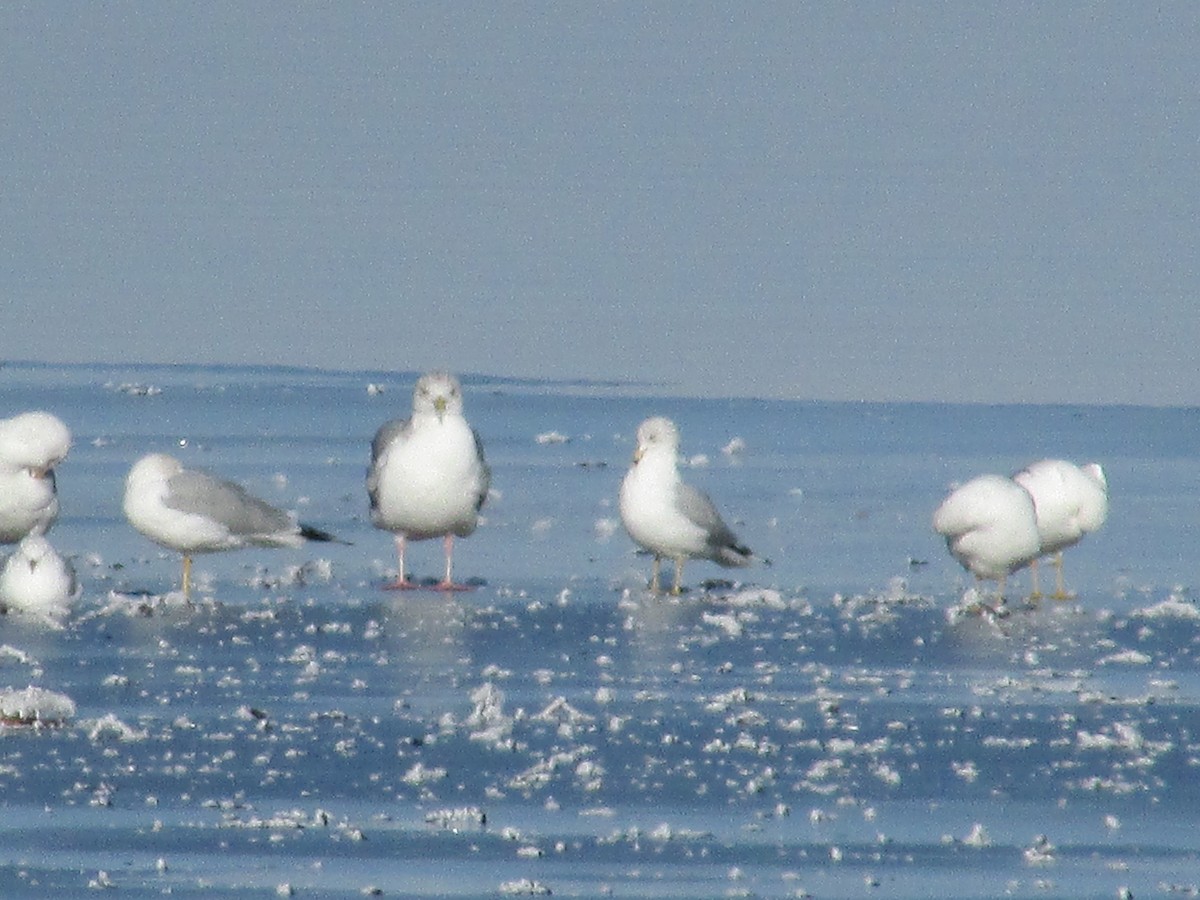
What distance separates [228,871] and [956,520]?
6.09m

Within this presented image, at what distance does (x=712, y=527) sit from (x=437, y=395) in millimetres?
1528

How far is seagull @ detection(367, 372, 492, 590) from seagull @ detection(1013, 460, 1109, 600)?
2.65 metres

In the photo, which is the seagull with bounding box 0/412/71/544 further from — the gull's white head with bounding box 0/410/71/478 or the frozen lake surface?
the frozen lake surface

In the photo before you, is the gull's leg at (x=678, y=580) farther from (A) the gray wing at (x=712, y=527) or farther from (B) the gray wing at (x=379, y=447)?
(B) the gray wing at (x=379, y=447)

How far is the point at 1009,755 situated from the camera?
881 cm

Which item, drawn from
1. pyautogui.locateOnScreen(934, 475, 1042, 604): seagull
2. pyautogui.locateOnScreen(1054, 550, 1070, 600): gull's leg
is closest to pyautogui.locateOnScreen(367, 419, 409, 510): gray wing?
pyautogui.locateOnScreen(934, 475, 1042, 604): seagull

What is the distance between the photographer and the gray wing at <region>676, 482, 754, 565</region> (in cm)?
1334

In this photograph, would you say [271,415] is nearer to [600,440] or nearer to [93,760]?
[600,440]

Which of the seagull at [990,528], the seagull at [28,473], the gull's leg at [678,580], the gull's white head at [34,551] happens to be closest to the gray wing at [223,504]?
the seagull at [28,473]

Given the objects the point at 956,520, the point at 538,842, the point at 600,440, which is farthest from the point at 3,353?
the point at 538,842

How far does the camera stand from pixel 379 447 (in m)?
14.2

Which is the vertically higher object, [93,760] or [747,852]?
[93,760]

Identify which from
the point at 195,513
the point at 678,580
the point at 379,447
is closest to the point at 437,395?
the point at 379,447

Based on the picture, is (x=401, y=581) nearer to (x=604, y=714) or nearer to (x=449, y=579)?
(x=449, y=579)
